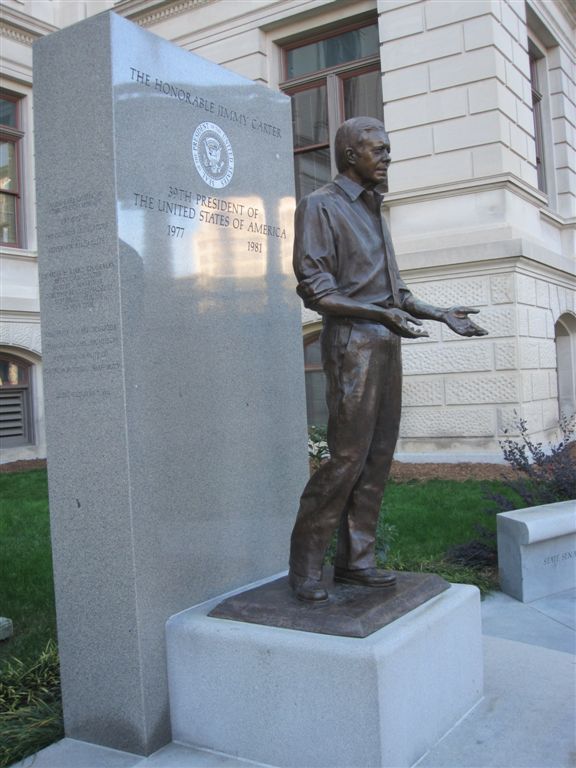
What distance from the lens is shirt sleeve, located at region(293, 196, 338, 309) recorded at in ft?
11.8

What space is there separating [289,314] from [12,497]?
7.54 metres

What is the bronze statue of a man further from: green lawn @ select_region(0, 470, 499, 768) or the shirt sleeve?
green lawn @ select_region(0, 470, 499, 768)

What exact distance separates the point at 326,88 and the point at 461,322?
12.2m

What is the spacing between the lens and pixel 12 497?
11.0 metres

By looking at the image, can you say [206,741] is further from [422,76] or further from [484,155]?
[422,76]

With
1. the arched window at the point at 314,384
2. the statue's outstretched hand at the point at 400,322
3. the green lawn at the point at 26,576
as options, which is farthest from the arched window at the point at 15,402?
the statue's outstretched hand at the point at 400,322

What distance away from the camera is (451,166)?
12297 mm

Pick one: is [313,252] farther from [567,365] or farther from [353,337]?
[567,365]

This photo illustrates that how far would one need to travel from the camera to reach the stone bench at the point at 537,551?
18.9 ft

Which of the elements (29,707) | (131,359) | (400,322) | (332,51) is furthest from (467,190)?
(29,707)

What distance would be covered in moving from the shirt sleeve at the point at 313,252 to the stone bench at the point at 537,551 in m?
2.97

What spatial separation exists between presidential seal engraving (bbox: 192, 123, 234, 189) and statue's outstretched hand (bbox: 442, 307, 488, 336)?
149cm

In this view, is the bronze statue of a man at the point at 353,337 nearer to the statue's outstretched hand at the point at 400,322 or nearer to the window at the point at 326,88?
the statue's outstretched hand at the point at 400,322

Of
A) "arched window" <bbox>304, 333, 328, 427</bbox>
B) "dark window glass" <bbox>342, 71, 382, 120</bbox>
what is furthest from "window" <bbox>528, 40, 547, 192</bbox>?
"arched window" <bbox>304, 333, 328, 427</bbox>
